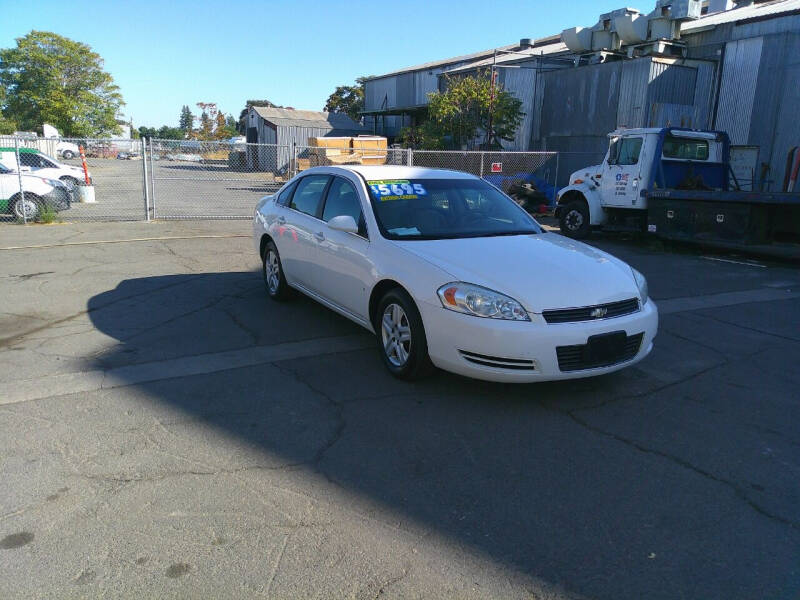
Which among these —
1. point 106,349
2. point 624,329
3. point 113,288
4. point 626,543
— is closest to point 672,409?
point 624,329

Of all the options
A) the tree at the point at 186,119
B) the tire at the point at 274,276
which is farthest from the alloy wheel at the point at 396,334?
the tree at the point at 186,119

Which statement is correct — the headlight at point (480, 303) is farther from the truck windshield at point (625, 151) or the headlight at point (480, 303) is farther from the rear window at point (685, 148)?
the rear window at point (685, 148)

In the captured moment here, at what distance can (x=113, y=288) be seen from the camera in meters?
7.96

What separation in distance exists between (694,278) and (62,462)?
8.72m

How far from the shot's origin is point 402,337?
481cm

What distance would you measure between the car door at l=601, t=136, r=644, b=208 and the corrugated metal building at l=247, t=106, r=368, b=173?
27.5 metres

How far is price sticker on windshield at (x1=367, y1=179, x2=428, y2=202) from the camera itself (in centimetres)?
564

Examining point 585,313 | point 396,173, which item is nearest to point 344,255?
point 396,173

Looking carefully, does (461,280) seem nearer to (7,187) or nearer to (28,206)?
(7,187)

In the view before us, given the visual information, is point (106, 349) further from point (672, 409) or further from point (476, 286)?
point (672, 409)

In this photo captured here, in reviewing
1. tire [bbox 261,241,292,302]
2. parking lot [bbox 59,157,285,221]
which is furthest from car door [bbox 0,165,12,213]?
tire [bbox 261,241,292,302]

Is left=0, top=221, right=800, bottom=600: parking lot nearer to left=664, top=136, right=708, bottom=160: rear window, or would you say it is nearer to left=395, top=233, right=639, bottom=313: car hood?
left=395, top=233, right=639, bottom=313: car hood

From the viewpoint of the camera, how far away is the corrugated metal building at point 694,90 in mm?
17469

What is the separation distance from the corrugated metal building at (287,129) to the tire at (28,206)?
24475mm
